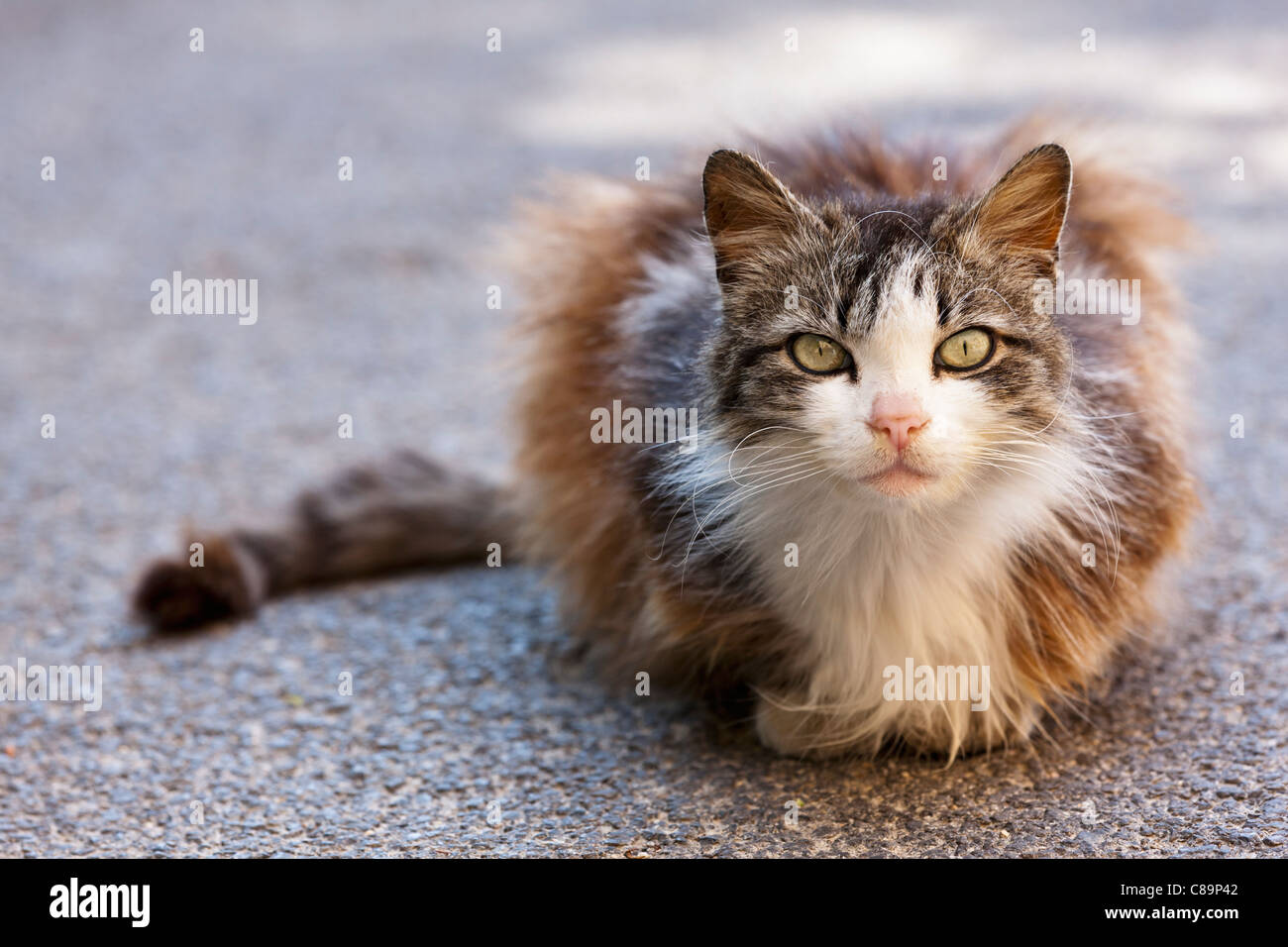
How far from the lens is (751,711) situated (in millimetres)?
2463

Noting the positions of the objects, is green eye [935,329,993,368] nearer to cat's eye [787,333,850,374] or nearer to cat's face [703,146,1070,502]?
cat's face [703,146,1070,502]

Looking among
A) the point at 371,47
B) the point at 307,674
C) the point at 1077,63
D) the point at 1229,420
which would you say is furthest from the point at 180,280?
the point at 1077,63

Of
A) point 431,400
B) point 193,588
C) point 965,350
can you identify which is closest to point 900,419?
point 965,350

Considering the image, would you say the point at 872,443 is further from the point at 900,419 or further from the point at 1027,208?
the point at 1027,208

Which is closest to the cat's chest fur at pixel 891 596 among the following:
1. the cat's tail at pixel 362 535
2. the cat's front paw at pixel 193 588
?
the cat's tail at pixel 362 535

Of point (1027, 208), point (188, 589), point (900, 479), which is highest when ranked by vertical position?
point (1027, 208)

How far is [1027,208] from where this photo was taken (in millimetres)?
2037

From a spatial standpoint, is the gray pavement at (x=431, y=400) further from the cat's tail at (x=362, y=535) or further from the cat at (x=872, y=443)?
the cat at (x=872, y=443)

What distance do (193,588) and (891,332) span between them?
1.74 m

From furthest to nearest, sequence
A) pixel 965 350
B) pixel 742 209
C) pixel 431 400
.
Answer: pixel 431 400 < pixel 742 209 < pixel 965 350

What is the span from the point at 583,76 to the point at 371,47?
1514 mm

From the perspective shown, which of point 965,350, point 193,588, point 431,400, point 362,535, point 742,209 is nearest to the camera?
point 965,350

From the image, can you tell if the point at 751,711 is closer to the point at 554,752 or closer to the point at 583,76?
the point at 554,752

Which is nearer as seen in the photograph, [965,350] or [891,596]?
[965,350]
